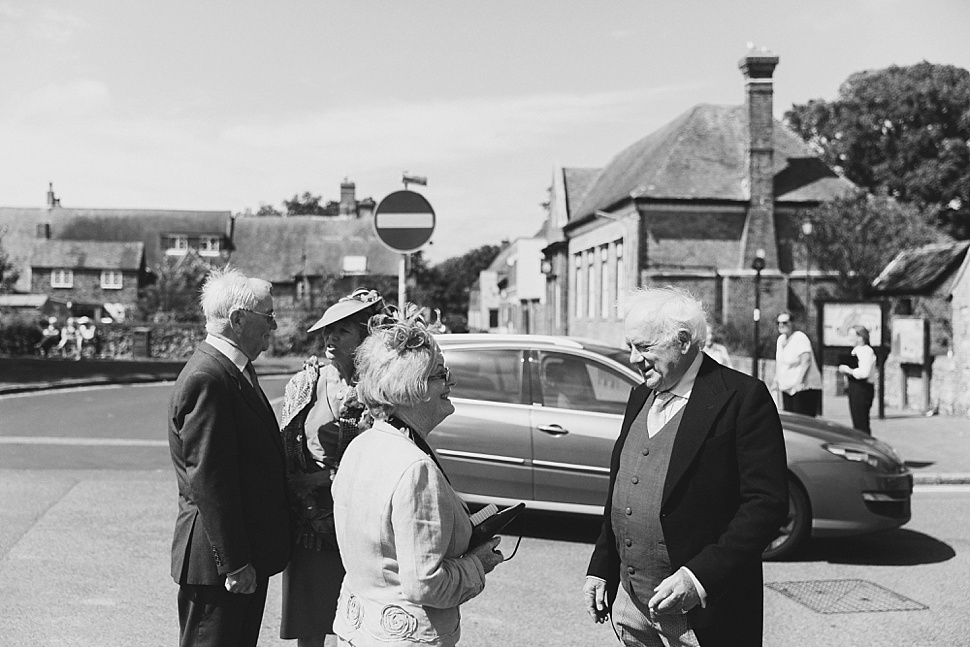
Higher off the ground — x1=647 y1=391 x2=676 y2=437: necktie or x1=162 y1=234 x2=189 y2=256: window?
x1=162 y1=234 x2=189 y2=256: window

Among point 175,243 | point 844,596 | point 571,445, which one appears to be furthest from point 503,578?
point 175,243

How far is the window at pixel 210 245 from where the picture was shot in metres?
70.1

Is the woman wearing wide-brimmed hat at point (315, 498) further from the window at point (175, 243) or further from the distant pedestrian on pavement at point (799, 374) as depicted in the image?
the window at point (175, 243)

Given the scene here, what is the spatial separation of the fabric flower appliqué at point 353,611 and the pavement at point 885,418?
1005 cm

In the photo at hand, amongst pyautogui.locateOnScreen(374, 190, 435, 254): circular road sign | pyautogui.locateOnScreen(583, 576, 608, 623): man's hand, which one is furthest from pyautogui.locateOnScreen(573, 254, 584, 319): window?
pyautogui.locateOnScreen(583, 576, 608, 623): man's hand

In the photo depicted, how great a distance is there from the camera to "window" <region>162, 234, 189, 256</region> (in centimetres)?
7112

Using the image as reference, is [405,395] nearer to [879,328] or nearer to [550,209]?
[879,328]


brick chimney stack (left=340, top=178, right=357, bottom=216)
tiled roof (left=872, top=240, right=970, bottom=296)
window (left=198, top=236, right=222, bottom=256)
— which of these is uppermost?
brick chimney stack (left=340, top=178, right=357, bottom=216)

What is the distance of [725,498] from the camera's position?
328cm

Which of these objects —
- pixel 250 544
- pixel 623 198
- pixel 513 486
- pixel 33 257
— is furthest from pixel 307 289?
pixel 250 544

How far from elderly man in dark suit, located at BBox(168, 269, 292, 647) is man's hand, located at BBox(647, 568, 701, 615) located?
143 cm

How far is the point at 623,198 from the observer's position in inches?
1435

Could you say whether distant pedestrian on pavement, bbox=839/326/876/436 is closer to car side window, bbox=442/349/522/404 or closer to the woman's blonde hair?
car side window, bbox=442/349/522/404

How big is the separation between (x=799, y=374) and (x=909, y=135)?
4510 centimetres
